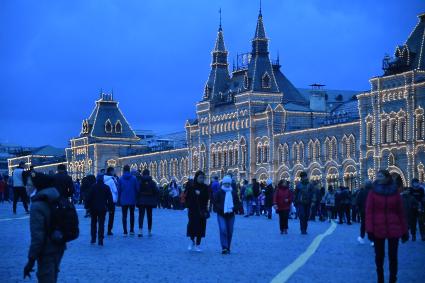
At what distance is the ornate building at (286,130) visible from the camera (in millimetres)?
72000

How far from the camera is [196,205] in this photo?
66.8 feet

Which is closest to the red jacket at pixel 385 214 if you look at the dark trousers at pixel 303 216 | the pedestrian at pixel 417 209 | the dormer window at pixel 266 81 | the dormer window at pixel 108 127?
the pedestrian at pixel 417 209

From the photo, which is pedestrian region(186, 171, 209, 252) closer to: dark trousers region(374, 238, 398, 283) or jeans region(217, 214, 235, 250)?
jeans region(217, 214, 235, 250)

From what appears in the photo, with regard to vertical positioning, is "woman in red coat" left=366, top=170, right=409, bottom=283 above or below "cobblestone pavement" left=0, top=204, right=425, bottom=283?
above

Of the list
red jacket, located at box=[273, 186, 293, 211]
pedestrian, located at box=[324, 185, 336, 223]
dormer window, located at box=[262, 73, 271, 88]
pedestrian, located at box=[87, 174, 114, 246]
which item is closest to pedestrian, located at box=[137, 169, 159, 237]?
pedestrian, located at box=[87, 174, 114, 246]

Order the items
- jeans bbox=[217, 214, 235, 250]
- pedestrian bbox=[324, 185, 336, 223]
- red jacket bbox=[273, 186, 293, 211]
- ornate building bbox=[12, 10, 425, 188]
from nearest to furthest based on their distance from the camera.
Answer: jeans bbox=[217, 214, 235, 250], red jacket bbox=[273, 186, 293, 211], pedestrian bbox=[324, 185, 336, 223], ornate building bbox=[12, 10, 425, 188]

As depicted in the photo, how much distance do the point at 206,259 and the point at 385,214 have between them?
4907mm

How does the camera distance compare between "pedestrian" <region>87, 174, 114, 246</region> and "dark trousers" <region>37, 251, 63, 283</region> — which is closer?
"dark trousers" <region>37, 251, 63, 283</region>

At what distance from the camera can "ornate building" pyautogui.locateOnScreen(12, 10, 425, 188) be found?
236 feet

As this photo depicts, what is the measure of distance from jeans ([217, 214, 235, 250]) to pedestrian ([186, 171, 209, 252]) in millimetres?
335

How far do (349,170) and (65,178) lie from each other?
60.1 m

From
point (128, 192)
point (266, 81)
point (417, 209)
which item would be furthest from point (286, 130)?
point (128, 192)

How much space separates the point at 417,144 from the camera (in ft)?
229

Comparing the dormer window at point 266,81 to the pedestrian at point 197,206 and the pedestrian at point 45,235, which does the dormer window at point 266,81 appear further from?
the pedestrian at point 45,235
